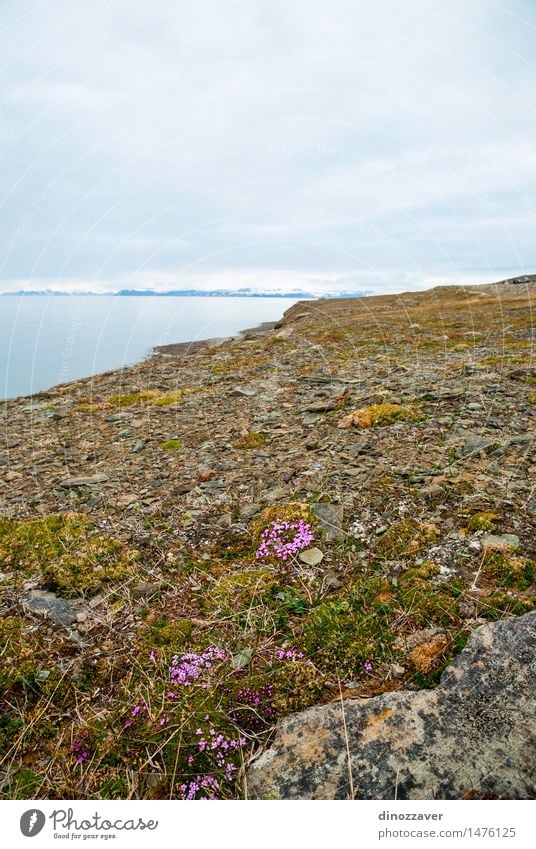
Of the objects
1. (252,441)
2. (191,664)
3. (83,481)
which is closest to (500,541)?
(191,664)

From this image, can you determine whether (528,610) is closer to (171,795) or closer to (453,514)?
(453,514)

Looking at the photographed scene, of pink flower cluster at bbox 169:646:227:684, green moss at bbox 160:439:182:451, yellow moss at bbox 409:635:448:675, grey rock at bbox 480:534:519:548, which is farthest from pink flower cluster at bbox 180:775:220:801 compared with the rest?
green moss at bbox 160:439:182:451

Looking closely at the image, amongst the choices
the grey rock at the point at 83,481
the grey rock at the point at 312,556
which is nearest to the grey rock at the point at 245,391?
the grey rock at the point at 83,481

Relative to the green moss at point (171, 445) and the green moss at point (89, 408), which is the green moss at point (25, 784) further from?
the green moss at point (89, 408)

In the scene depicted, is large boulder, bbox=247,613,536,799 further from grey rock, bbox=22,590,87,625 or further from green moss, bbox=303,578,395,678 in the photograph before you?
grey rock, bbox=22,590,87,625

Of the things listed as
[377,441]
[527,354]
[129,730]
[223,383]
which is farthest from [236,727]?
[527,354]

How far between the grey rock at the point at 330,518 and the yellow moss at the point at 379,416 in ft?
13.1

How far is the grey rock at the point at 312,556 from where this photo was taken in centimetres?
610

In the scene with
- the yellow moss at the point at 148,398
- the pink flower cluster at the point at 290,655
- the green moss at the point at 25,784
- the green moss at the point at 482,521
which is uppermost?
the yellow moss at the point at 148,398

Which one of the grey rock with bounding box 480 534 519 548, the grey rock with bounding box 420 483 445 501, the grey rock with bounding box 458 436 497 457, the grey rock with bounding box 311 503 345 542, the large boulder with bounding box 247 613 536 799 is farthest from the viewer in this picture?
the grey rock with bounding box 458 436 497 457

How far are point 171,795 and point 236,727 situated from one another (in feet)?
2.23

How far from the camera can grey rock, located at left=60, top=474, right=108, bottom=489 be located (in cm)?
953

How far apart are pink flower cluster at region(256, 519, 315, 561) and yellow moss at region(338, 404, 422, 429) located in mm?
4615
